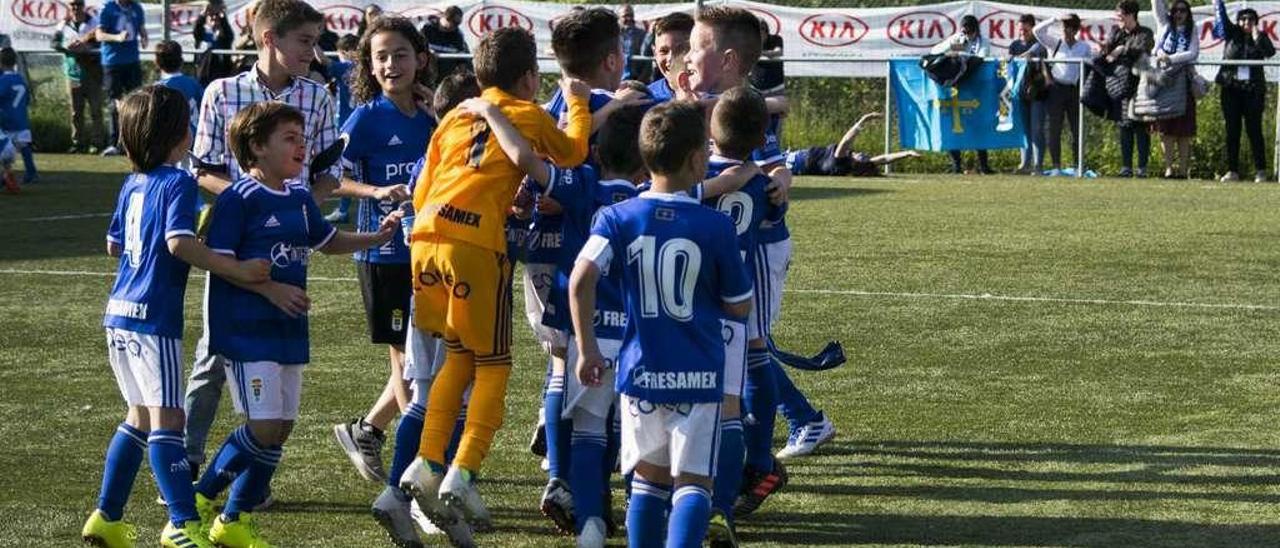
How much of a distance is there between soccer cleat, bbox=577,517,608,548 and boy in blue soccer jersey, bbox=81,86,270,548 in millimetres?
1162

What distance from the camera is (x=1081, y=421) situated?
28.6 ft

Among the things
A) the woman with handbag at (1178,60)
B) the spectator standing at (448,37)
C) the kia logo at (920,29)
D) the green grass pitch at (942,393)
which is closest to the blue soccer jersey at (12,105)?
the spectator standing at (448,37)

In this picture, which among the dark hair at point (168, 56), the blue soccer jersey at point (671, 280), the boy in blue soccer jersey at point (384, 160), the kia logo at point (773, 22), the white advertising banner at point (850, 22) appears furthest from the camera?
the kia logo at point (773, 22)

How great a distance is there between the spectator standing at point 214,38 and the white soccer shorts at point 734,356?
19953 millimetres

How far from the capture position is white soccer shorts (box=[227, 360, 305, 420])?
20.9 ft

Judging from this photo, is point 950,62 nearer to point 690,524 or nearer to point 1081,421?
point 1081,421

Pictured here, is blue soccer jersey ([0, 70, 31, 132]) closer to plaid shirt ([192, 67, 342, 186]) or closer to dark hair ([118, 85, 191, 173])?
plaid shirt ([192, 67, 342, 186])

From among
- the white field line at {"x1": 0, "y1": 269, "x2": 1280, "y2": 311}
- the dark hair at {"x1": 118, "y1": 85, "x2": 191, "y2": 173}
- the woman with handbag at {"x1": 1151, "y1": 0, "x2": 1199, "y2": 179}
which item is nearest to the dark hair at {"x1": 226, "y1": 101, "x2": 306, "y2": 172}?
the dark hair at {"x1": 118, "y1": 85, "x2": 191, "y2": 173}

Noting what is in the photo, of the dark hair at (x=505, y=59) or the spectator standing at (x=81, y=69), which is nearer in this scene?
the dark hair at (x=505, y=59)

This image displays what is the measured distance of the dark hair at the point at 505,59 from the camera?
6.61m

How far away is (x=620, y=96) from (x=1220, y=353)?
15.8ft

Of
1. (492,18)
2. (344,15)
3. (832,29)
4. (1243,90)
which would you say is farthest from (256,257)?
(344,15)

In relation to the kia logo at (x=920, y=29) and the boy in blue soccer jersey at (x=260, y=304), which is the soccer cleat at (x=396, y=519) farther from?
the kia logo at (x=920, y=29)

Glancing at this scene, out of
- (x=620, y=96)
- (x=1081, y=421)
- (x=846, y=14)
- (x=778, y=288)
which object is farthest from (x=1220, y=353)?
(x=846, y=14)
